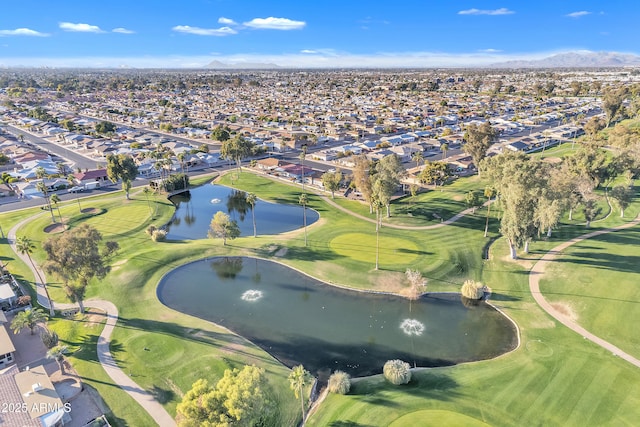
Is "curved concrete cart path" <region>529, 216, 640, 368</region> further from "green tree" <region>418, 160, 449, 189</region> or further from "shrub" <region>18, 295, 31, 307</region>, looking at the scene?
"shrub" <region>18, 295, 31, 307</region>

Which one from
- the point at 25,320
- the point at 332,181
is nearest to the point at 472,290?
the point at 332,181

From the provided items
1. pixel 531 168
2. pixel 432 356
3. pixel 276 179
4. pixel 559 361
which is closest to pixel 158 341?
pixel 432 356

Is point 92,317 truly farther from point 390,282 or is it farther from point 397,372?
point 390,282

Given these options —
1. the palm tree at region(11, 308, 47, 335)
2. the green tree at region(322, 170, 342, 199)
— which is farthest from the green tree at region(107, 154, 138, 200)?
the palm tree at region(11, 308, 47, 335)

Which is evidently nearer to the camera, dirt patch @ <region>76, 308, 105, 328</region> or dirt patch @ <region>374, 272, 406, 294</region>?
dirt patch @ <region>76, 308, 105, 328</region>

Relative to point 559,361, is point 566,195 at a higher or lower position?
higher

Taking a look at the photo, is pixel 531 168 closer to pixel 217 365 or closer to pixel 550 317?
pixel 550 317
